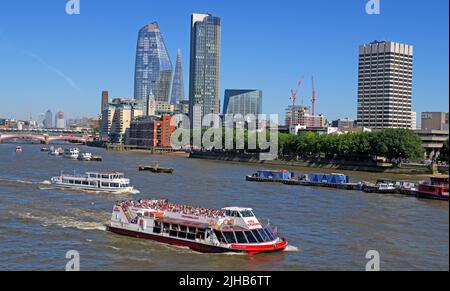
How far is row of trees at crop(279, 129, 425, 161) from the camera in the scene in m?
68.6

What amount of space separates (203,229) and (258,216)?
762 cm

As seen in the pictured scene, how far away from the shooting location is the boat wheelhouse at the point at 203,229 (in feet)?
68.1

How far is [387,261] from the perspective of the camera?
18.9m

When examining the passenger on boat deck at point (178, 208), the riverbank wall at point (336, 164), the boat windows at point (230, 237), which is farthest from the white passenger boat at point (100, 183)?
the riverbank wall at point (336, 164)

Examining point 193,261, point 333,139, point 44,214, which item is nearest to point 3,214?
point 44,214

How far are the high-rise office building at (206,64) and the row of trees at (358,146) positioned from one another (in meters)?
105

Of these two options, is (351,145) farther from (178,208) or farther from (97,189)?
(178,208)

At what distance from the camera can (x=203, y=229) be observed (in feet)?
70.3

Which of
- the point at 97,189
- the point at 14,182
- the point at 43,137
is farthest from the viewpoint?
the point at 43,137

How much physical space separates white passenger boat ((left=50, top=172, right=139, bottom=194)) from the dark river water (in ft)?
5.23

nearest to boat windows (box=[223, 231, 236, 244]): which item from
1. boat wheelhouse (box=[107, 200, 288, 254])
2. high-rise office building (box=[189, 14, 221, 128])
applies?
boat wheelhouse (box=[107, 200, 288, 254])

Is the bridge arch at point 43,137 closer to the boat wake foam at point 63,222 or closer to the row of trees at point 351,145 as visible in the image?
the row of trees at point 351,145

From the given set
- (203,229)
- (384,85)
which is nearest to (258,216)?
(203,229)

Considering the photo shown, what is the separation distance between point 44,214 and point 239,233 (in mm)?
12803
